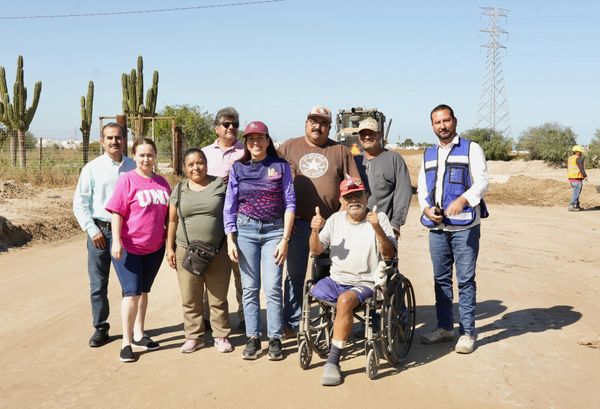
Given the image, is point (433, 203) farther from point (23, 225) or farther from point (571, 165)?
point (571, 165)

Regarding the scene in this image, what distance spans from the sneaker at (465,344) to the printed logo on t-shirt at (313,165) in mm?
1790

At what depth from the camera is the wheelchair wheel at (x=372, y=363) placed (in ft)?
14.1

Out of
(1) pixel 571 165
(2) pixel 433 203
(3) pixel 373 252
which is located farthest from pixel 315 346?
(1) pixel 571 165

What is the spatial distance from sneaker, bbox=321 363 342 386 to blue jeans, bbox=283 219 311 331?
3.30ft

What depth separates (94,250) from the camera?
5.05 m

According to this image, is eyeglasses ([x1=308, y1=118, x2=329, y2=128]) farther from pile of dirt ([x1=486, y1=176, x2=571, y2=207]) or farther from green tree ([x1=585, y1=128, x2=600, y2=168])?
green tree ([x1=585, y1=128, x2=600, y2=168])

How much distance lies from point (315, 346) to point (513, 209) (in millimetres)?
14430

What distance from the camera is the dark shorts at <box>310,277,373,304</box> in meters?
4.45

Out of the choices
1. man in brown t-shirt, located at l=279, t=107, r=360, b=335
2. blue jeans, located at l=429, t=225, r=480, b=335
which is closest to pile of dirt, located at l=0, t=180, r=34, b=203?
man in brown t-shirt, located at l=279, t=107, r=360, b=335


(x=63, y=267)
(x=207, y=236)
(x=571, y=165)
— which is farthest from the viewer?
(x=571, y=165)

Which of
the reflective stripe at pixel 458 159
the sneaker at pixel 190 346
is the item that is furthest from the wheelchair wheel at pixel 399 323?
the sneaker at pixel 190 346

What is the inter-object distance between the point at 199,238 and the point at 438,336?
2212 millimetres

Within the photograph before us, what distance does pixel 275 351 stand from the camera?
4766 millimetres

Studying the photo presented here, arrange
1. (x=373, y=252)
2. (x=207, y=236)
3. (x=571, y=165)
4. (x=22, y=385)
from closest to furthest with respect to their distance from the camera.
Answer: (x=22, y=385) < (x=373, y=252) < (x=207, y=236) < (x=571, y=165)
